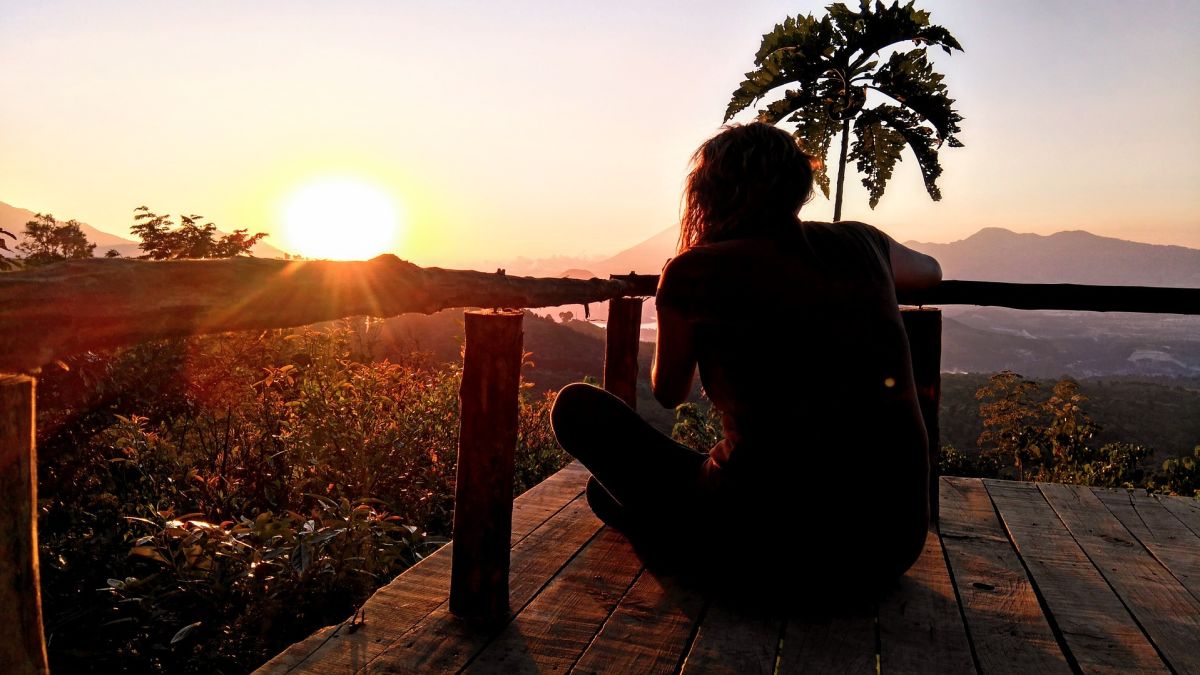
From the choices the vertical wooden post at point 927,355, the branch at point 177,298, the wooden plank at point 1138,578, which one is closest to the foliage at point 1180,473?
the wooden plank at point 1138,578

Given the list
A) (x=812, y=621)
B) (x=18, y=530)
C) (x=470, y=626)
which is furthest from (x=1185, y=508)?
(x=18, y=530)

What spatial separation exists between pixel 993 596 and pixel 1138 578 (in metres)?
0.69

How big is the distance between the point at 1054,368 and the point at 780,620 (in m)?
138

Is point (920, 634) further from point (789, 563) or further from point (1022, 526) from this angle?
point (1022, 526)

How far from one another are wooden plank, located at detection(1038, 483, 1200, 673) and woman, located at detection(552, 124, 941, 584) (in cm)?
76

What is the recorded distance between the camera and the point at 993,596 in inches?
96.8

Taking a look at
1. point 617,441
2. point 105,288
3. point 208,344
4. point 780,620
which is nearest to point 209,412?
point 208,344

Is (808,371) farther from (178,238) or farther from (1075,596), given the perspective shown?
(178,238)

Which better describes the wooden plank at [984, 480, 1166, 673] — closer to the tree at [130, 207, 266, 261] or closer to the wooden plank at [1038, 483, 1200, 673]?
the wooden plank at [1038, 483, 1200, 673]

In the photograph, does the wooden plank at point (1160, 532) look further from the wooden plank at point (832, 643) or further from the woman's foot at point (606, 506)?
the woman's foot at point (606, 506)

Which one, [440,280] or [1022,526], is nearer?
[440,280]

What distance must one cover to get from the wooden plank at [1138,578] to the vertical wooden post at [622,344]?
6.79 ft

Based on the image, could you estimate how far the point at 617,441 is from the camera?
2445 mm

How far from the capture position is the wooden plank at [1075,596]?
206 cm
